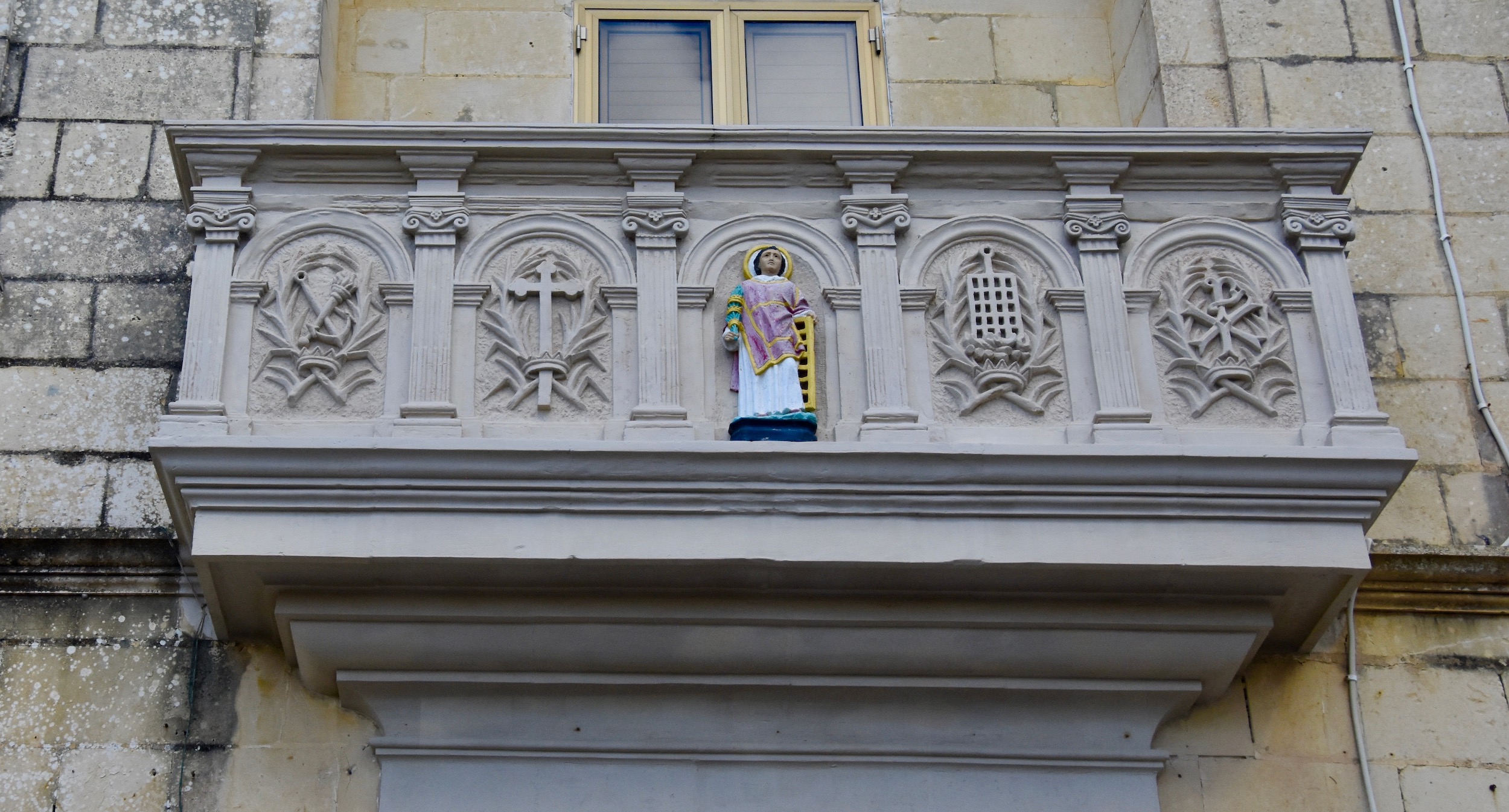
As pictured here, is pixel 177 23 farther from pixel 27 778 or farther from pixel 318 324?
pixel 27 778

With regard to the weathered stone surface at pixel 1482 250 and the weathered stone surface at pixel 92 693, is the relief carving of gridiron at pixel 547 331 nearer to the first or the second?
the weathered stone surface at pixel 92 693

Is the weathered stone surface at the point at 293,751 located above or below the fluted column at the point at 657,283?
below

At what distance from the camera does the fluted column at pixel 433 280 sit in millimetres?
6324

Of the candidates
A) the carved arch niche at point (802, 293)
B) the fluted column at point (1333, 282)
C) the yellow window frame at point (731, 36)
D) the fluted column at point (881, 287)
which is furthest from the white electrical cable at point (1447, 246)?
the carved arch niche at point (802, 293)

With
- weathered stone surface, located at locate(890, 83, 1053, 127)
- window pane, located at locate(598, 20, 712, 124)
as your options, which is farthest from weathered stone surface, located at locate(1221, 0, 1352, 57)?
window pane, located at locate(598, 20, 712, 124)

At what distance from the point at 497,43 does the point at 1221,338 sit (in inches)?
169

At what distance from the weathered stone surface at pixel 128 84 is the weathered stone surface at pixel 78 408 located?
140 centimetres

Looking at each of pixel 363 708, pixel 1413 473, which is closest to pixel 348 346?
pixel 363 708

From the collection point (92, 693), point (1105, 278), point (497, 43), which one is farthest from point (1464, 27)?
point (92, 693)

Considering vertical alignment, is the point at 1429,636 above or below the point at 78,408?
below

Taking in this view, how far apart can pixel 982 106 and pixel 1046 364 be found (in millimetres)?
2722

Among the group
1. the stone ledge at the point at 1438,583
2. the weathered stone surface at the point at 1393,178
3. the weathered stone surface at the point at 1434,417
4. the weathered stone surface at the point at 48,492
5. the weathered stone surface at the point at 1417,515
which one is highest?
the weathered stone surface at the point at 1393,178

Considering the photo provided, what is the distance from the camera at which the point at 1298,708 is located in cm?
680

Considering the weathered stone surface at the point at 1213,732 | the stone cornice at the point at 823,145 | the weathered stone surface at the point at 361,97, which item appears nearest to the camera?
the weathered stone surface at the point at 1213,732
